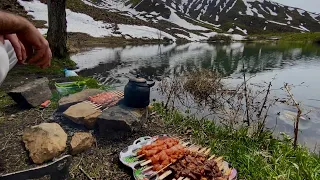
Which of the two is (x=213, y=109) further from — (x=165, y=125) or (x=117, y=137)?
(x=117, y=137)

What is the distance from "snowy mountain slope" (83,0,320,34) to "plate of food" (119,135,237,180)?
80.4 m

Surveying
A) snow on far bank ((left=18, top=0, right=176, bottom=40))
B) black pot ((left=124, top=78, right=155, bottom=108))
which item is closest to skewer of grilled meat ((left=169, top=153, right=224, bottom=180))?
black pot ((left=124, top=78, right=155, bottom=108))

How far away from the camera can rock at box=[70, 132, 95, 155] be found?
441 cm

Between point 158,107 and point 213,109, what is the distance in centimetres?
266

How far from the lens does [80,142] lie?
447 cm

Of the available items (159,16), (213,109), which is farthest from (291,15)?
(213,109)

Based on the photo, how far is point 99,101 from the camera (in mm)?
6117

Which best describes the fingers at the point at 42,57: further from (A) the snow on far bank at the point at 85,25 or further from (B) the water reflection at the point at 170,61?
(A) the snow on far bank at the point at 85,25

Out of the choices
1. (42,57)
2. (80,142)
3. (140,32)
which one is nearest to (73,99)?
(80,142)

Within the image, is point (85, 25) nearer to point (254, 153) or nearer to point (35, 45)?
point (254, 153)

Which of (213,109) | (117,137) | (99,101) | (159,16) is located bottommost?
(213,109)

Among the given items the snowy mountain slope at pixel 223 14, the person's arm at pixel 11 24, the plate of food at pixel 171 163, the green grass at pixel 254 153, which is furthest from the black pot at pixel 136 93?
the snowy mountain slope at pixel 223 14

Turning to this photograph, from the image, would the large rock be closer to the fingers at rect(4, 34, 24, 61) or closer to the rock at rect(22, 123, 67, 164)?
the rock at rect(22, 123, 67, 164)

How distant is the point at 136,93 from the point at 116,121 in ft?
2.89
